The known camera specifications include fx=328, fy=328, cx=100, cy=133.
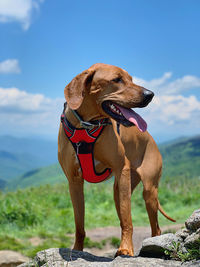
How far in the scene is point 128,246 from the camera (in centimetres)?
356

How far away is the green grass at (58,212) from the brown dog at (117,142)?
312 cm

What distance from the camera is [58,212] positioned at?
32.6 feet

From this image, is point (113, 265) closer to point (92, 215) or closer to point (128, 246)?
point (128, 246)

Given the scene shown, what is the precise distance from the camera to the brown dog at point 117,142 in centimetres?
343

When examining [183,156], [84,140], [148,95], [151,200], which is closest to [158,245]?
[151,200]

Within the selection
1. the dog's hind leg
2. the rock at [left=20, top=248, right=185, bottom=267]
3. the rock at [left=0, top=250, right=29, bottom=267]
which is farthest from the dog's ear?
the rock at [left=0, top=250, right=29, bottom=267]

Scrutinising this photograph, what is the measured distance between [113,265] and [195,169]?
3948 inches

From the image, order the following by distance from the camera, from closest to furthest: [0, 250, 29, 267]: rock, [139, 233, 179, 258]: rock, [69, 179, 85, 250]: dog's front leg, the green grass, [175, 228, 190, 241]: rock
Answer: [139, 233, 179, 258]: rock, [175, 228, 190, 241]: rock, [69, 179, 85, 250]: dog's front leg, [0, 250, 29, 267]: rock, the green grass

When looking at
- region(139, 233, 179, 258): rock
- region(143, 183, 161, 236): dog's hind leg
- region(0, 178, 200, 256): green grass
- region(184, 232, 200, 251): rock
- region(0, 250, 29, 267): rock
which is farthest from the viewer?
region(0, 178, 200, 256): green grass

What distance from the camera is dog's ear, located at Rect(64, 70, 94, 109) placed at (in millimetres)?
3428

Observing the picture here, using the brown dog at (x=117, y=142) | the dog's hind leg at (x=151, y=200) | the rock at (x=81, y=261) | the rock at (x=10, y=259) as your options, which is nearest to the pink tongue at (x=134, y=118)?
the brown dog at (x=117, y=142)

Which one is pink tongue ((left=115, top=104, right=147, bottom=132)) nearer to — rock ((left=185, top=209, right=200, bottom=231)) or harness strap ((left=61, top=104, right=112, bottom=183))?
harness strap ((left=61, top=104, right=112, bottom=183))

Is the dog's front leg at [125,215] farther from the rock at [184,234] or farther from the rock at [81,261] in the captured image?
the rock at [184,234]

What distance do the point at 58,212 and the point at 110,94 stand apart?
7.19 m
